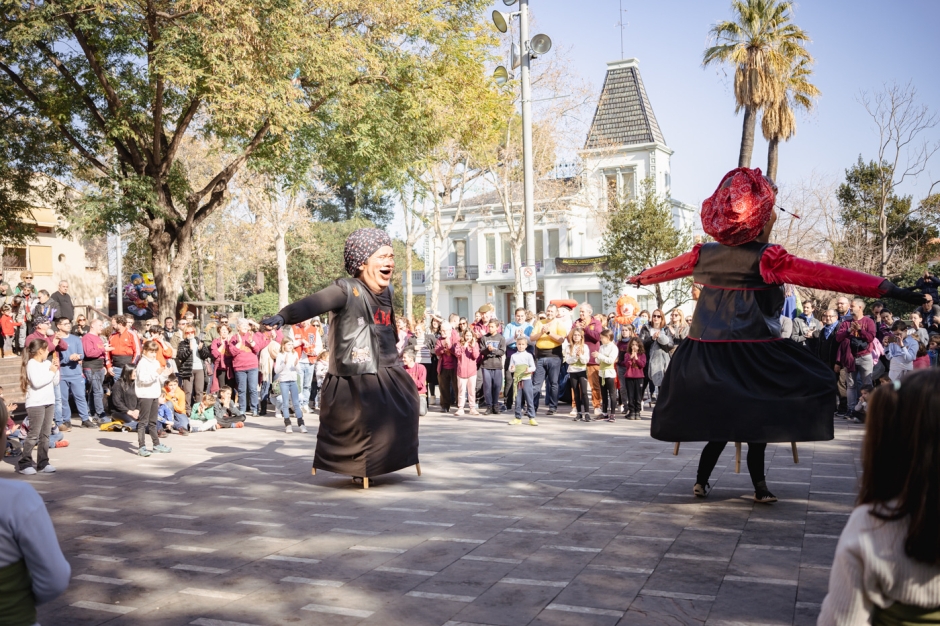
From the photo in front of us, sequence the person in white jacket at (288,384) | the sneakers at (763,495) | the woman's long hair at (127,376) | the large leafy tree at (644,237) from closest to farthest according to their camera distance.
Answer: the sneakers at (763,495), the person in white jacket at (288,384), the woman's long hair at (127,376), the large leafy tree at (644,237)

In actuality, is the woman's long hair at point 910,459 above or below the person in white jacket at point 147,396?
above

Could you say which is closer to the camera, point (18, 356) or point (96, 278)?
point (18, 356)

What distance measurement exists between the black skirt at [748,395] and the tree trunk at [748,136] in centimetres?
1994

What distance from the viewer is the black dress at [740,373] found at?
245 inches

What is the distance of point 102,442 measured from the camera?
12.5 meters

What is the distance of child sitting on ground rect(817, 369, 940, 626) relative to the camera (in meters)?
1.95

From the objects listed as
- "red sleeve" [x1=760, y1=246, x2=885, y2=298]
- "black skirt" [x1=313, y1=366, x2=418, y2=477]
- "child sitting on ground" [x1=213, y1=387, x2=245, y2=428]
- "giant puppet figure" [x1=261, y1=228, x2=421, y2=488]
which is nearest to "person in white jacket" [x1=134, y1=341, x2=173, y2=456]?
"child sitting on ground" [x1=213, y1=387, x2=245, y2=428]

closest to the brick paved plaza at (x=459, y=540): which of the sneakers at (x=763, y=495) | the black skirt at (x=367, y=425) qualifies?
the sneakers at (x=763, y=495)

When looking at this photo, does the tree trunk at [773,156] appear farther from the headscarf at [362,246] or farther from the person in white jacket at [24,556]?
the person in white jacket at [24,556]

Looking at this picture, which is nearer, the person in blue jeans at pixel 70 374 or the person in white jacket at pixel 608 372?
the person in white jacket at pixel 608 372

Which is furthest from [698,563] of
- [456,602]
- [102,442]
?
[102,442]

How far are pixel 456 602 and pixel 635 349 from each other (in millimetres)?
9265

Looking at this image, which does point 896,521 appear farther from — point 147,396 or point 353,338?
point 147,396

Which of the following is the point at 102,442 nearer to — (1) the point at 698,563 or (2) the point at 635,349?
(2) the point at 635,349
